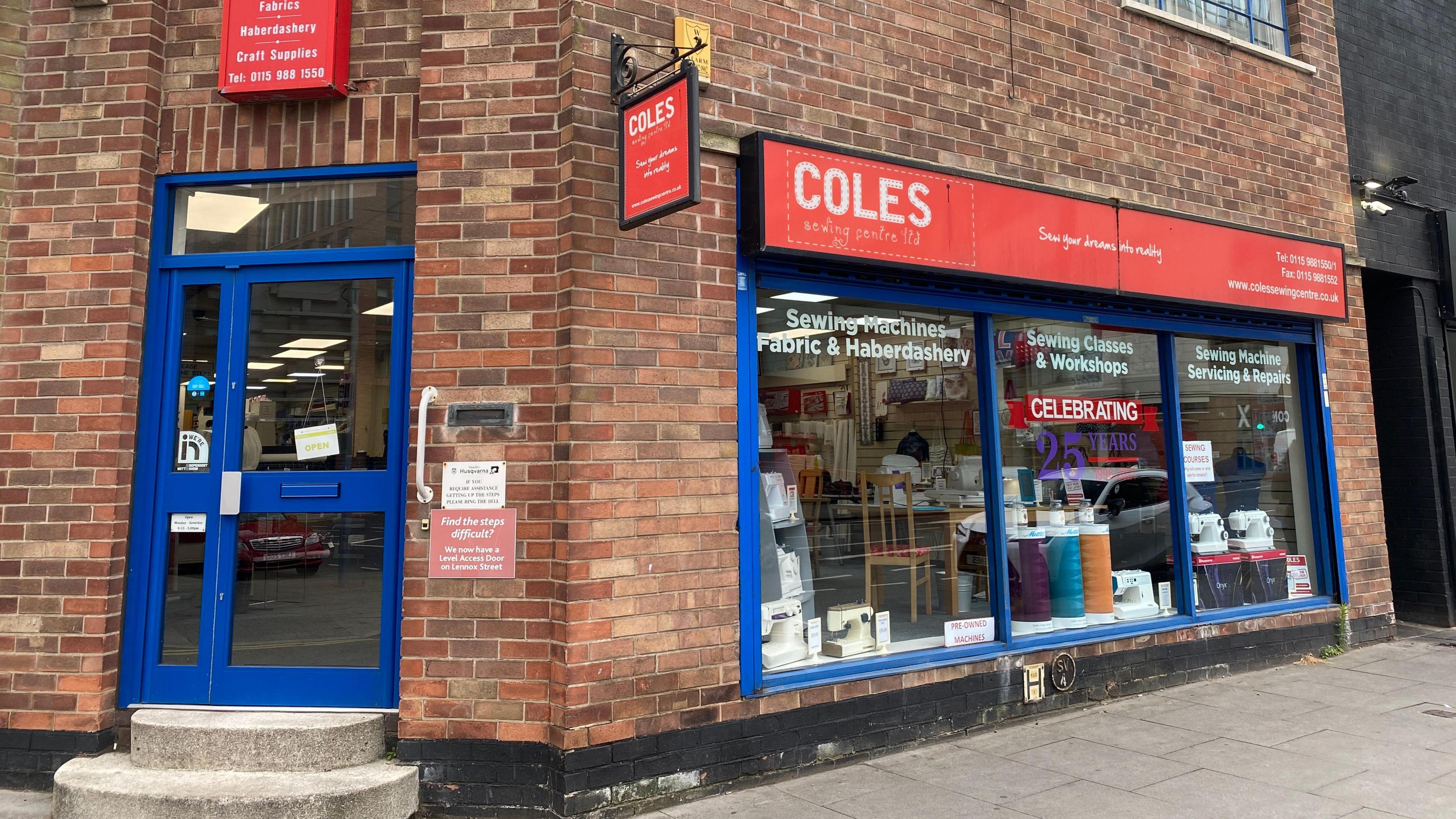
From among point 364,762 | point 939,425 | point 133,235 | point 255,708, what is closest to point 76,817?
point 255,708

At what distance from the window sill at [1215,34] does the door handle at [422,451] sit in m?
5.98

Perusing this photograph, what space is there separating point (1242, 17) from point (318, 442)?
8222 millimetres

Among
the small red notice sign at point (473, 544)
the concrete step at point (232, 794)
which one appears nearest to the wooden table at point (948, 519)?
the small red notice sign at point (473, 544)

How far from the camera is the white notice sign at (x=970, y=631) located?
19.1 feet

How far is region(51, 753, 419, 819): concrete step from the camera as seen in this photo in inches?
154

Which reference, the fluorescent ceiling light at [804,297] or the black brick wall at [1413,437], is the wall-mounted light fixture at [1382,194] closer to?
the black brick wall at [1413,437]

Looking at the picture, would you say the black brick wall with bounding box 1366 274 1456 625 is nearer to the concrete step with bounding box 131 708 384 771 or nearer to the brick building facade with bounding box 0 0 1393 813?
the brick building facade with bounding box 0 0 1393 813

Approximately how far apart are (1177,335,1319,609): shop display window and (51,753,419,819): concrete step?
19.9 feet

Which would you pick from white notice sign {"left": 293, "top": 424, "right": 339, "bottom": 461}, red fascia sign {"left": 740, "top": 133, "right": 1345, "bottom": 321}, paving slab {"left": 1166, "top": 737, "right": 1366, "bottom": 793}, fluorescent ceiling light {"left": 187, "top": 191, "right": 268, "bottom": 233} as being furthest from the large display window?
fluorescent ceiling light {"left": 187, "top": 191, "right": 268, "bottom": 233}

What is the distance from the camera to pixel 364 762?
14.4 ft

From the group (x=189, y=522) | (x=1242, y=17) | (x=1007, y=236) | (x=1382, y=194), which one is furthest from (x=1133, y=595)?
(x=189, y=522)

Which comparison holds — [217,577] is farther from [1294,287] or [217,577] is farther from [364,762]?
[1294,287]

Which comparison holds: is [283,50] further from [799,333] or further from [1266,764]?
[1266,764]

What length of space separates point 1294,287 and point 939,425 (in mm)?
3696
